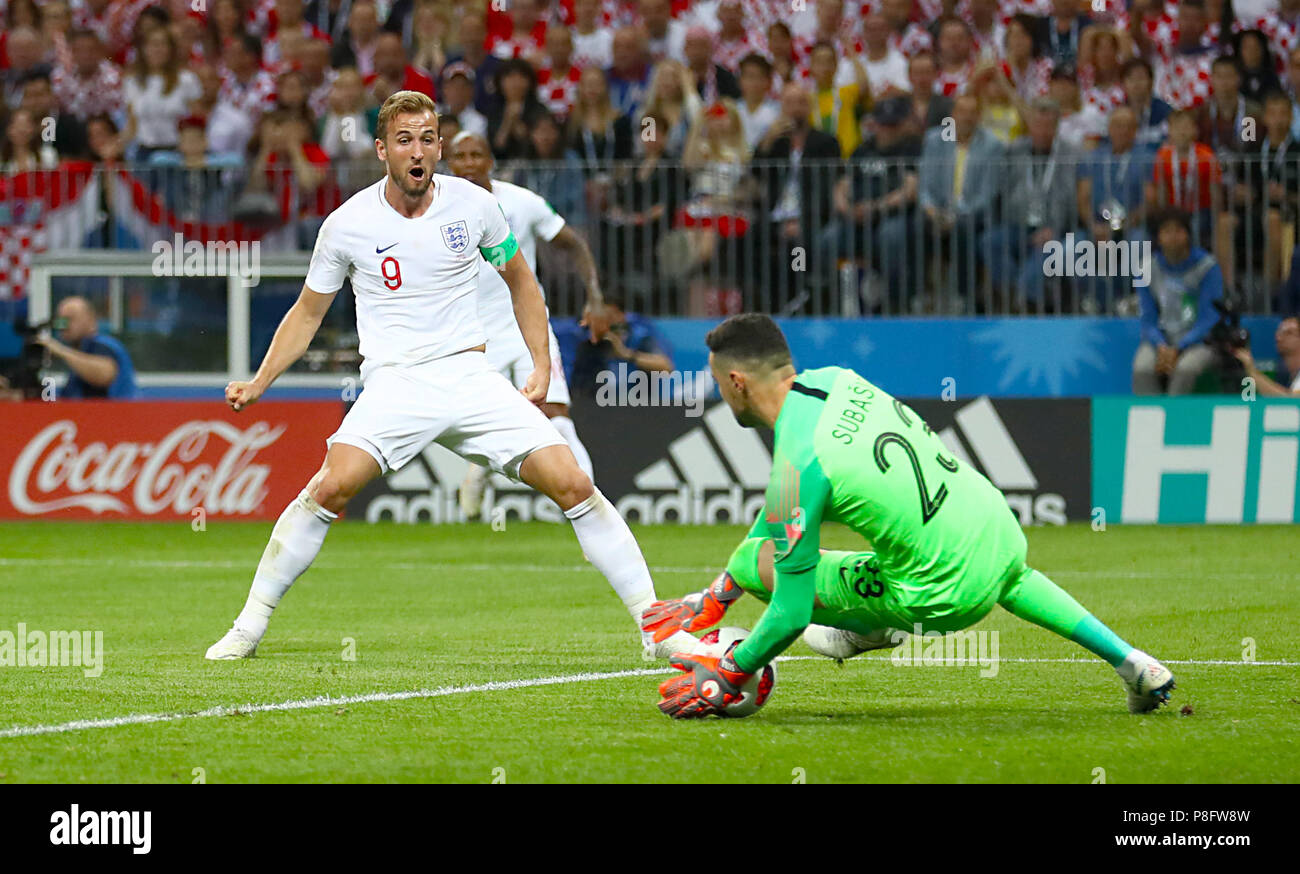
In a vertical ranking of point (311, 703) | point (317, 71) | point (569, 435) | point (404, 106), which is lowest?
point (311, 703)

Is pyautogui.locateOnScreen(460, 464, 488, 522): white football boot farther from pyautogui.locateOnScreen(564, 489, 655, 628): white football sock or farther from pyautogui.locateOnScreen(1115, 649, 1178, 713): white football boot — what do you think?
pyautogui.locateOnScreen(1115, 649, 1178, 713): white football boot

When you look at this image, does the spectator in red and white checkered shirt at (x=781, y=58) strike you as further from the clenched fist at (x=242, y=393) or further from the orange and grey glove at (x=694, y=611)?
the orange and grey glove at (x=694, y=611)

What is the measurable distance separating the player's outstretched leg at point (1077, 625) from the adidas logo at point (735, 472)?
9.43 meters

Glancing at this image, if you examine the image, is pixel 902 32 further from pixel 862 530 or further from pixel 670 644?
pixel 862 530

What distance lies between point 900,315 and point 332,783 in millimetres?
12427

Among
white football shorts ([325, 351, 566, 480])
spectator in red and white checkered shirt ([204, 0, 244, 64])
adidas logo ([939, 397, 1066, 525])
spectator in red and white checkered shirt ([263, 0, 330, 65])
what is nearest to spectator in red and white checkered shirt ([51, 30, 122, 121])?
spectator in red and white checkered shirt ([204, 0, 244, 64])

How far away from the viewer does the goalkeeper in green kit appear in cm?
623

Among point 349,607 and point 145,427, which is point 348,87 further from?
point 349,607

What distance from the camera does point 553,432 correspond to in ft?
27.2

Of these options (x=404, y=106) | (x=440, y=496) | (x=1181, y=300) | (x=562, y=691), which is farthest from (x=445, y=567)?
(x=1181, y=300)

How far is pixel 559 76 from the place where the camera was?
740 inches

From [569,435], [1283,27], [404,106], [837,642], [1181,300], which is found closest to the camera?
[837,642]

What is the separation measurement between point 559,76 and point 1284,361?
7126mm

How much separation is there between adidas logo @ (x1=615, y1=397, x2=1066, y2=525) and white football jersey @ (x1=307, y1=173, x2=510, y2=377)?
7.85m
